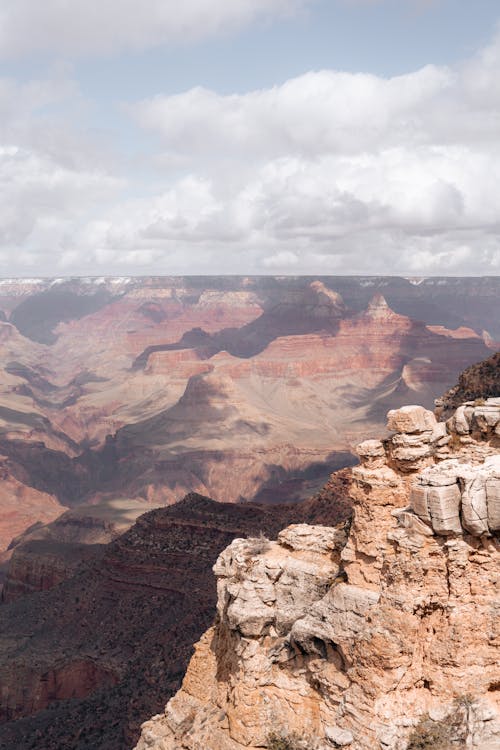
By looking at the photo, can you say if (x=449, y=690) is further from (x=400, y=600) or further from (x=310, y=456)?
(x=310, y=456)

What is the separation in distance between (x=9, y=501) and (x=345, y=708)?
125500 millimetres

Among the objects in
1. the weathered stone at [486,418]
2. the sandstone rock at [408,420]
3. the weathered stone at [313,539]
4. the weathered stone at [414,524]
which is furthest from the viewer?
the weathered stone at [313,539]

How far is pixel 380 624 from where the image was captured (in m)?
16.7

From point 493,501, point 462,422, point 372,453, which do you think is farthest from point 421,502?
point 462,422

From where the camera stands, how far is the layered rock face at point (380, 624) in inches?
627

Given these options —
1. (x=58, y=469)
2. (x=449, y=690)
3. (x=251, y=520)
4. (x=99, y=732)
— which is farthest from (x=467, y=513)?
(x=58, y=469)

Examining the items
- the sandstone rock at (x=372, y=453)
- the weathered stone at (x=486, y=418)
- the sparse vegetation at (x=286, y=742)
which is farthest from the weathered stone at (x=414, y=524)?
the sparse vegetation at (x=286, y=742)

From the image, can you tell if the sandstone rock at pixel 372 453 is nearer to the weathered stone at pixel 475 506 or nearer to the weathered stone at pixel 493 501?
the weathered stone at pixel 475 506

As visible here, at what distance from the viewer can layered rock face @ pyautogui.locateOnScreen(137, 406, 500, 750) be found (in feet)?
52.2

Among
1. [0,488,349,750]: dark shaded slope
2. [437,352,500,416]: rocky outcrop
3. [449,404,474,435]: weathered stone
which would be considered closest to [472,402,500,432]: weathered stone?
[449,404,474,435]: weathered stone

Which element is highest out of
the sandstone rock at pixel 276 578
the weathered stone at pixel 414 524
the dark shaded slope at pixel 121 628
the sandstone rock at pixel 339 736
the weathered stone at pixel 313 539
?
the weathered stone at pixel 414 524

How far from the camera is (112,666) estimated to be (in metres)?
51.8

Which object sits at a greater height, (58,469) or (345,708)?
(345,708)

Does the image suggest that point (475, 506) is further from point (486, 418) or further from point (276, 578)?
point (276, 578)
